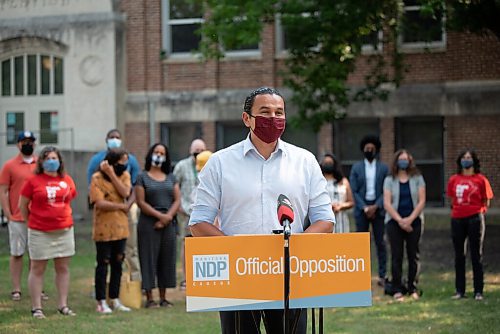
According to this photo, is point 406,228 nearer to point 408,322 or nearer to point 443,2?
point 408,322

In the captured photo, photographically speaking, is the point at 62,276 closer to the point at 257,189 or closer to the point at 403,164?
the point at 403,164

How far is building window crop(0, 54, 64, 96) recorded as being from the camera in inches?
1059

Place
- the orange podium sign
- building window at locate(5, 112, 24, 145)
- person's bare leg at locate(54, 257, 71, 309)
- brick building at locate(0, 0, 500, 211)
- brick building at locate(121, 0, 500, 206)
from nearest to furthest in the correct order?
the orange podium sign → person's bare leg at locate(54, 257, 71, 309) → brick building at locate(121, 0, 500, 206) → brick building at locate(0, 0, 500, 211) → building window at locate(5, 112, 24, 145)

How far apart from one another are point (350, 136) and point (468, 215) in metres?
13.9

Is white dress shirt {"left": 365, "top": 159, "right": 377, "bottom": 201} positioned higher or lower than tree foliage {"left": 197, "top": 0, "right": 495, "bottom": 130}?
lower

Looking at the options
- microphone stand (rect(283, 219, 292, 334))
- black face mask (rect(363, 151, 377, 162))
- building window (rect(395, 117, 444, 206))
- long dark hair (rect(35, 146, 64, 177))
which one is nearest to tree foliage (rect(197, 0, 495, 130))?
black face mask (rect(363, 151, 377, 162))

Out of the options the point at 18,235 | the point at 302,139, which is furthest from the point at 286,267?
the point at 302,139

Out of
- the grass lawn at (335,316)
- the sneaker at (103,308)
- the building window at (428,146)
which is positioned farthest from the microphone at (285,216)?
the building window at (428,146)

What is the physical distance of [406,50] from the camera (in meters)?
24.7

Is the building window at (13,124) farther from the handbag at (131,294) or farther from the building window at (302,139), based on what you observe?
the handbag at (131,294)

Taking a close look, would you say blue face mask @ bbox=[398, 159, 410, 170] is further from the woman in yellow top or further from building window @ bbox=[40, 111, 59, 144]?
building window @ bbox=[40, 111, 59, 144]

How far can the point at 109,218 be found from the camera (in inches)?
436

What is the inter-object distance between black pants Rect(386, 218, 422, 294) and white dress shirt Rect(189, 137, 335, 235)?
6.80 meters

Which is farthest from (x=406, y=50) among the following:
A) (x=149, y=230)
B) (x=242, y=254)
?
(x=242, y=254)
